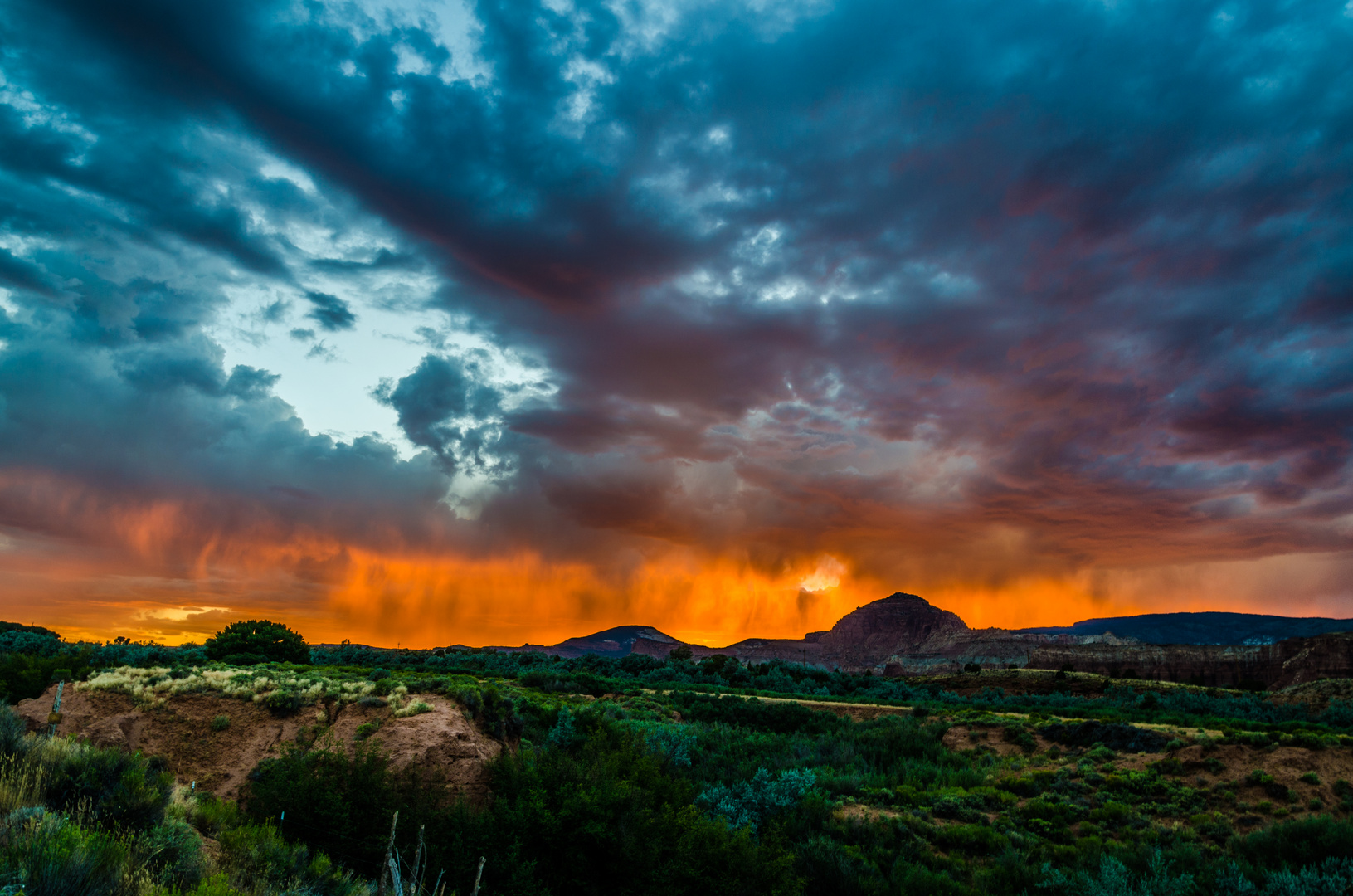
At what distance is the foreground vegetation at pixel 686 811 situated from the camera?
8.12m

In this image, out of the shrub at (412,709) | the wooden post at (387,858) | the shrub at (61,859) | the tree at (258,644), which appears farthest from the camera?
the tree at (258,644)

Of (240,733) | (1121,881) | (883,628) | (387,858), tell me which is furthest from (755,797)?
(883,628)

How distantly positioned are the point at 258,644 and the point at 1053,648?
9405cm

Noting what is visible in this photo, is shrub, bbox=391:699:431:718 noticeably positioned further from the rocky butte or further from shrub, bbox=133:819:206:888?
the rocky butte

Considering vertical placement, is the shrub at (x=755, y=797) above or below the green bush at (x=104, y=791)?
below

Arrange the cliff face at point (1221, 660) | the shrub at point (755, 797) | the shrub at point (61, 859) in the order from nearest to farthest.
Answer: the shrub at point (61, 859), the shrub at point (755, 797), the cliff face at point (1221, 660)

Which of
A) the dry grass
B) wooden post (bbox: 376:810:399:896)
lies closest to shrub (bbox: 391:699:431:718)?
the dry grass

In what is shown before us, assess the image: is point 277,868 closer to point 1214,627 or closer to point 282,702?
point 282,702

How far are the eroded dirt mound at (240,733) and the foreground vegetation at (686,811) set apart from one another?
40 centimetres

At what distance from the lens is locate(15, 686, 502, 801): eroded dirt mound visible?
626 inches

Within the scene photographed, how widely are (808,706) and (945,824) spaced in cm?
2312

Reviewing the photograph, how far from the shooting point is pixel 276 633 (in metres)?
42.4

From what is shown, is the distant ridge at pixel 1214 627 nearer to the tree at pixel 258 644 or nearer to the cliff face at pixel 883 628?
the cliff face at pixel 883 628

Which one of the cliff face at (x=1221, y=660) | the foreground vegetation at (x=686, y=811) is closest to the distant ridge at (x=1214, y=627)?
the cliff face at (x=1221, y=660)
